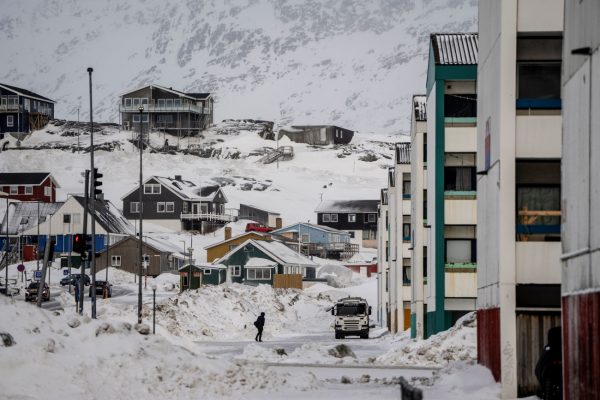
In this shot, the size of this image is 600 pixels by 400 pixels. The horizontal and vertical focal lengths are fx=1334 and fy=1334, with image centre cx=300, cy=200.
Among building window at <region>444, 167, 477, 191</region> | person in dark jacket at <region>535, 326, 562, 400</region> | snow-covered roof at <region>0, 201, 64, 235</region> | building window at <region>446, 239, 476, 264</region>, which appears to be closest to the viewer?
person in dark jacket at <region>535, 326, 562, 400</region>

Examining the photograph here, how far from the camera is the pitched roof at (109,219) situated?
145750 millimetres

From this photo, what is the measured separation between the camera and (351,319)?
79.2 m

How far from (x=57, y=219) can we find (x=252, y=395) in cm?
12273

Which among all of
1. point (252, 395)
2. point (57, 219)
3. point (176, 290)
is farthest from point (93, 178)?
point (57, 219)

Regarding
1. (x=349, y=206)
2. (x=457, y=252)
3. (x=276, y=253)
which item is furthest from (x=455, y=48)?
(x=349, y=206)

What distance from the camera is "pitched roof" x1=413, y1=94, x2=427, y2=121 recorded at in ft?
204

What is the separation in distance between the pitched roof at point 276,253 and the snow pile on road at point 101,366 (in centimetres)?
9840

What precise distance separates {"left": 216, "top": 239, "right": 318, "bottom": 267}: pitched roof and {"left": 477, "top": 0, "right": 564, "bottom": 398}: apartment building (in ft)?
329

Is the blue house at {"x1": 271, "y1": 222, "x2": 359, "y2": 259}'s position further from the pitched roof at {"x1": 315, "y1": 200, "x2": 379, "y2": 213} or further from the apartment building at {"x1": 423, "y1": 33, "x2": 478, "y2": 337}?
the apartment building at {"x1": 423, "y1": 33, "x2": 478, "y2": 337}

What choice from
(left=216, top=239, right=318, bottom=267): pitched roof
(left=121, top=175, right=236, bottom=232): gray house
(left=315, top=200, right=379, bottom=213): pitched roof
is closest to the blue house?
(left=315, top=200, right=379, bottom=213): pitched roof

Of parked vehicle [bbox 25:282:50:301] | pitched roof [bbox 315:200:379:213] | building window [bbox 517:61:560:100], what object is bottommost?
parked vehicle [bbox 25:282:50:301]

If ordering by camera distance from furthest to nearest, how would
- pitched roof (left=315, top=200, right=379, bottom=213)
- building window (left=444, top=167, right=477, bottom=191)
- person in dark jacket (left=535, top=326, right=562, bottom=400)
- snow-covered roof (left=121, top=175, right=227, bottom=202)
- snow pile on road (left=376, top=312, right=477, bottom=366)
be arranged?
pitched roof (left=315, top=200, right=379, bottom=213) < snow-covered roof (left=121, top=175, right=227, bottom=202) < building window (left=444, top=167, right=477, bottom=191) < snow pile on road (left=376, top=312, right=477, bottom=366) < person in dark jacket (left=535, top=326, right=562, bottom=400)

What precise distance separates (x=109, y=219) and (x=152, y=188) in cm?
2646

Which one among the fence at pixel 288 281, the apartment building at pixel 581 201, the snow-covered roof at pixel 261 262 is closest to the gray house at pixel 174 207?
the snow-covered roof at pixel 261 262
